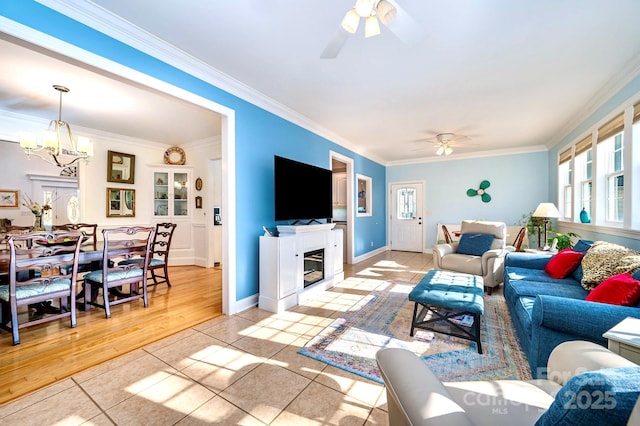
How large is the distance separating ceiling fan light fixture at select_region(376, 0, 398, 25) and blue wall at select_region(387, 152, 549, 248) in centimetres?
610

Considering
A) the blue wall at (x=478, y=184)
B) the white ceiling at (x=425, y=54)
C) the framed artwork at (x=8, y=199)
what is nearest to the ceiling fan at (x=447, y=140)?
the white ceiling at (x=425, y=54)

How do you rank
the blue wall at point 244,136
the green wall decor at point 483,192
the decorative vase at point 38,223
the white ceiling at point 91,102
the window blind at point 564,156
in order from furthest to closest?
the green wall decor at point 483,192 → the window blind at point 564,156 → the decorative vase at point 38,223 → the white ceiling at point 91,102 → the blue wall at point 244,136

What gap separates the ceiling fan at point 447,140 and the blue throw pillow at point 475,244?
5.95 feet

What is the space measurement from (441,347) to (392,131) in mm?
3671

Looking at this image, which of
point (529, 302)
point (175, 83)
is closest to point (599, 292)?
point (529, 302)

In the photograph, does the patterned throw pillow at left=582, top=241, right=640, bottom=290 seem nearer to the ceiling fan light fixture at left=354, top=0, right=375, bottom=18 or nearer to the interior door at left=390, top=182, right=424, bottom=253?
the ceiling fan light fixture at left=354, top=0, right=375, bottom=18

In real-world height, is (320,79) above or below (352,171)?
above

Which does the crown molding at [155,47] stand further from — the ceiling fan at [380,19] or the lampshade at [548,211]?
the lampshade at [548,211]

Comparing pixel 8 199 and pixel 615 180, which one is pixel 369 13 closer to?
pixel 615 180

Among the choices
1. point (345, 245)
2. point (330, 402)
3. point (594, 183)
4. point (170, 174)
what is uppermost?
point (170, 174)

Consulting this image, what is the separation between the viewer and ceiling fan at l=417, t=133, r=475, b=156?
4906 millimetres

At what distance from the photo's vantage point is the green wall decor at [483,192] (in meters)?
6.45

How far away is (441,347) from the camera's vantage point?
225 centimetres

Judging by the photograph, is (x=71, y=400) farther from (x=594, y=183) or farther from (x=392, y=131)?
(x=594, y=183)
